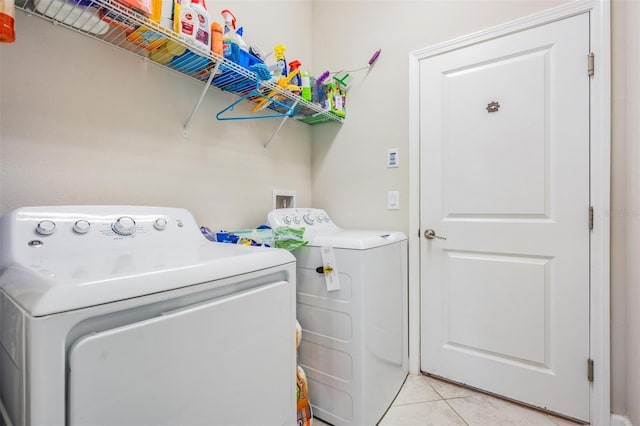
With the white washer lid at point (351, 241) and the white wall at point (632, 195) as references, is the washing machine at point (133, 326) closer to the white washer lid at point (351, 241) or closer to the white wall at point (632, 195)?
the white washer lid at point (351, 241)

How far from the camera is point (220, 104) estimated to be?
1.69m

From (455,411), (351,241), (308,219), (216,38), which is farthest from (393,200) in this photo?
(216,38)

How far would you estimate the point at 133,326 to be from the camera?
63 centimetres

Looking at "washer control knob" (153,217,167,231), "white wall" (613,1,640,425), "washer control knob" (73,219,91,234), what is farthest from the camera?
"white wall" (613,1,640,425)

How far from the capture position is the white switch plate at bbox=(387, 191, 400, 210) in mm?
2004

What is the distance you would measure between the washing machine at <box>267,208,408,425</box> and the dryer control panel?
28cm

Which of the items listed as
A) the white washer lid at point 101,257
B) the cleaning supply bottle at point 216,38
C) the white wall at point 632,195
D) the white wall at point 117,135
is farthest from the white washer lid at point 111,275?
the white wall at point 632,195

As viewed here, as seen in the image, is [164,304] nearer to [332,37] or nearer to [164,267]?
[164,267]

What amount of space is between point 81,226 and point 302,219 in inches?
46.1

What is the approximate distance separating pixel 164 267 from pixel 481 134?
1.75m

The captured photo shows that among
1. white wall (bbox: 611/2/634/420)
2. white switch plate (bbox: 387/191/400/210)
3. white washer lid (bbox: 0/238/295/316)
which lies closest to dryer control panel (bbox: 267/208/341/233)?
white switch plate (bbox: 387/191/400/210)

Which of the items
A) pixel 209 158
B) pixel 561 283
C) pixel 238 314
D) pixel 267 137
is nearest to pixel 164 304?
pixel 238 314

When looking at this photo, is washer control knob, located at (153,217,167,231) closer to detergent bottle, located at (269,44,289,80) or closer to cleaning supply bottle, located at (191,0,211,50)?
cleaning supply bottle, located at (191,0,211,50)

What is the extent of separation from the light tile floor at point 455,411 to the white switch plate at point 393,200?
1.10m
